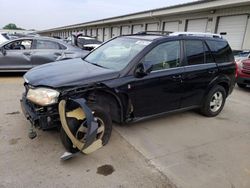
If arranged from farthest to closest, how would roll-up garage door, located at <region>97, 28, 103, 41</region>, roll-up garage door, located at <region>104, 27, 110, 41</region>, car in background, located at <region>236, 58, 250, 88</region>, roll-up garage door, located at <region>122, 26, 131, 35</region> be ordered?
roll-up garage door, located at <region>97, 28, 103, 41</region> → roll-up garage door, located at <region>104, 27, 110, 41</region> → roll-up garage door, located at <region>122, 26, 131, 35</region> → car in background, located at <region>236, 58, 250, 88</region>

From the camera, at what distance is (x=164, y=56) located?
394 cm

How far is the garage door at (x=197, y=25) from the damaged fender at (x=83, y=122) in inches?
529

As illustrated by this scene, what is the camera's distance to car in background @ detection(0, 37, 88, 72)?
7859mm

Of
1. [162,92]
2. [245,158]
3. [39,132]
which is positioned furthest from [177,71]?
[39,132]

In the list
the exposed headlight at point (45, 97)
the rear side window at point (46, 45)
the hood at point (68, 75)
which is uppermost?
the rear side window at point (46, 45)

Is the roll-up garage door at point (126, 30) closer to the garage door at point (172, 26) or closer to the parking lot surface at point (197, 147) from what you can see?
the garage door at point (172, 26)

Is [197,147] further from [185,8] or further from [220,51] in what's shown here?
[185,8]

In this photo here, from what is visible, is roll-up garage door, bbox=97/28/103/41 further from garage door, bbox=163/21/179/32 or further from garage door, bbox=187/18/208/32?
garage door, bbox=187/18/208/32

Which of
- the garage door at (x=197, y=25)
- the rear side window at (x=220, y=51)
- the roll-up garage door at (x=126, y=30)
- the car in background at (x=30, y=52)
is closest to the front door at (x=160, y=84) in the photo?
the rear side window at (x=220, y=51)

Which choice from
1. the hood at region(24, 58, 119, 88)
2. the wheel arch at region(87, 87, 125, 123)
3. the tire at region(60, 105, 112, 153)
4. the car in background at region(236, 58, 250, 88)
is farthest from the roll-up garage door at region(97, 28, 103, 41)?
the tire at region(60, 105, 112, 153)

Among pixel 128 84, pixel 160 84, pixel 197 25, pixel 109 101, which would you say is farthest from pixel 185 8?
pixel 109 101

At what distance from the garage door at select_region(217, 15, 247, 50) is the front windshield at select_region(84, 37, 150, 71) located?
1022cm

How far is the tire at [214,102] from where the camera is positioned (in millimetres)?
4762

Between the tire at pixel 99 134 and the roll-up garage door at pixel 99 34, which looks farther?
the roll-up garage door at pixel 99 34
